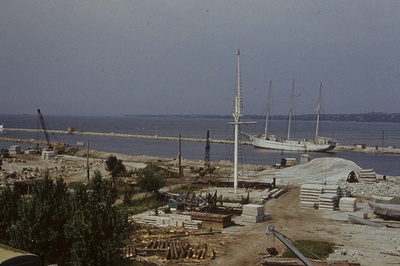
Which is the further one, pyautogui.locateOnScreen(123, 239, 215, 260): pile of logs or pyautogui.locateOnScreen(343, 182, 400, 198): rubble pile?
pyautogui.locateOnScreen(343, 182, 400, 198): rubble pile

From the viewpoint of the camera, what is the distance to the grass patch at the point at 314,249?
19.8m

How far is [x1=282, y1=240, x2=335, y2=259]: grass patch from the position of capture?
19.8 m

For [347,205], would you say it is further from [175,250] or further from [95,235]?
[95,235]

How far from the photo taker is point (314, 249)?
20.8 meters

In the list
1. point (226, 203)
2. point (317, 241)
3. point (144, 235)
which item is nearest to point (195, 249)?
point (144, 235)

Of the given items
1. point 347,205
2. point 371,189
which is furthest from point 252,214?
point 371,189

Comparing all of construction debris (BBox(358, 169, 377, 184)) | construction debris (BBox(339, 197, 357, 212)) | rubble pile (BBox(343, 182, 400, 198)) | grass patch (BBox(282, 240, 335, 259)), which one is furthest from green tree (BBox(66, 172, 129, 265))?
construction debris (BBox(358, 169, 377, 184))

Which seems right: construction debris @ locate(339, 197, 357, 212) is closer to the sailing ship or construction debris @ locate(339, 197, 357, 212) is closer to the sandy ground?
the sandy ground

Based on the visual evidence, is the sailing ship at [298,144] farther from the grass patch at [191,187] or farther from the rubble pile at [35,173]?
the grass patch at [191,187]

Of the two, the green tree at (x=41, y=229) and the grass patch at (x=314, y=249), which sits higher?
the green tree at (x=41, y=229)

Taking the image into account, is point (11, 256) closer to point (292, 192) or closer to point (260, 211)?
point (260, 211)

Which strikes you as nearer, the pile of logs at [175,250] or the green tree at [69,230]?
the green tree at [69,230]

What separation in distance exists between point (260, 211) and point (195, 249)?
7.65 m

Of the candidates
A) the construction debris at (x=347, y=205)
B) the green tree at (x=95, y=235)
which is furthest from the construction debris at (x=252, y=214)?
the green tree at (x=95, y=235)
